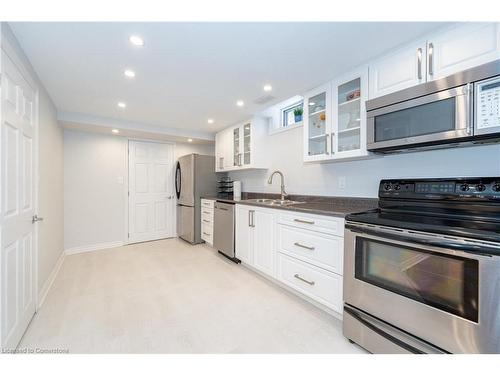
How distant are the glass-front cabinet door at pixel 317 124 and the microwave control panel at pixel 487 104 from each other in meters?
1.09

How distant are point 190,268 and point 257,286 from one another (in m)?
1.06

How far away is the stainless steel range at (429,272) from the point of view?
1.12m

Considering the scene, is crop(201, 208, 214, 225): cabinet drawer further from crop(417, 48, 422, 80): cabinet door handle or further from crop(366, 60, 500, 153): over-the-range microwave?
crop(417, 48, 422, 80): cabinet door handle

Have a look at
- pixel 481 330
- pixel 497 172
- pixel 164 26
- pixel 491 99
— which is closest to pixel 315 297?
pixel 481 330

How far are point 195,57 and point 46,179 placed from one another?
2.17 meters

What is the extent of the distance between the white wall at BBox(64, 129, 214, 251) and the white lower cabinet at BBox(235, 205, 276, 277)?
2.52 m

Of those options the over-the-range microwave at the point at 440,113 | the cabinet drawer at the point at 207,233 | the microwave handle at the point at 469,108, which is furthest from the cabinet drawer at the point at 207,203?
the microwave handle at the point at 469,108

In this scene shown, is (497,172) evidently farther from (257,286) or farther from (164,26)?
(164,26)

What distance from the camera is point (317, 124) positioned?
2500 millimetres

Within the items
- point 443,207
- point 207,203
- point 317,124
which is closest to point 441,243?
point 443,207

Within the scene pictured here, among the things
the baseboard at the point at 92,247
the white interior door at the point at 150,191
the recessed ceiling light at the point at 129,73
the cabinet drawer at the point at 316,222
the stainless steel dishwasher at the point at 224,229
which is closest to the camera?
the cabinet drawer at the point at 316,222

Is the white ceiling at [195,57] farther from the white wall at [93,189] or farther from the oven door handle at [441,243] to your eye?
the oven door handle at [441,243]

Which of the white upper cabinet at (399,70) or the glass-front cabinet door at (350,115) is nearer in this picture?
the white upper cabinet at (399,70)

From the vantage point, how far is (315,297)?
2.07 metres
